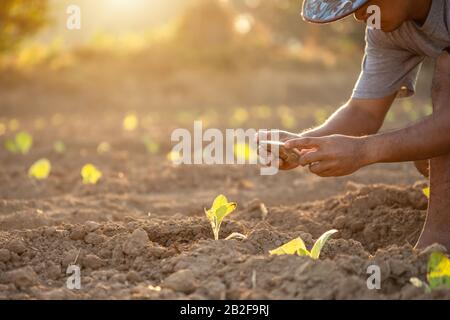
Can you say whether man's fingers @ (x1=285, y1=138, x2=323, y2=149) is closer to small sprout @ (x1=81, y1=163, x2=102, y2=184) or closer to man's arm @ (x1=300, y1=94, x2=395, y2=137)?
man's arm @ (x1=300, y1=94, x2=395, y2=137)

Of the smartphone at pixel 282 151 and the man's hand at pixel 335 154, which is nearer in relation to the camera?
the man's hand at pixel 335 154

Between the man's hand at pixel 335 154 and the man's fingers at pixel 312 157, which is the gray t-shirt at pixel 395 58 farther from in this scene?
the man's fingers at pixel 312 157

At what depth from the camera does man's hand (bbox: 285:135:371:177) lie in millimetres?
2496

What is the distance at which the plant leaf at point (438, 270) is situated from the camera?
212 cm

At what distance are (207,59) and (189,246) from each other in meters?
16.1

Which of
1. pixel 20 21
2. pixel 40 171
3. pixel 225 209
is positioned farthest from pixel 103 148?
pixel 20 21

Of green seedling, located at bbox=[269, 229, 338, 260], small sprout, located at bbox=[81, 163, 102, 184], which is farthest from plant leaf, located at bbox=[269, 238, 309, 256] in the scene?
small sprout, located at bbox=[81, 163, 102, 184]

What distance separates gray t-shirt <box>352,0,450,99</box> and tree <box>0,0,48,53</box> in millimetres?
13437

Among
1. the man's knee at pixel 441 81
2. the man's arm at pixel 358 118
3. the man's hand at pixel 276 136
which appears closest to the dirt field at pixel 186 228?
the man's hand at pixel 276 136

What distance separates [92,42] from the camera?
1883 centimetres

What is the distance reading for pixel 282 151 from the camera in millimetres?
2723
